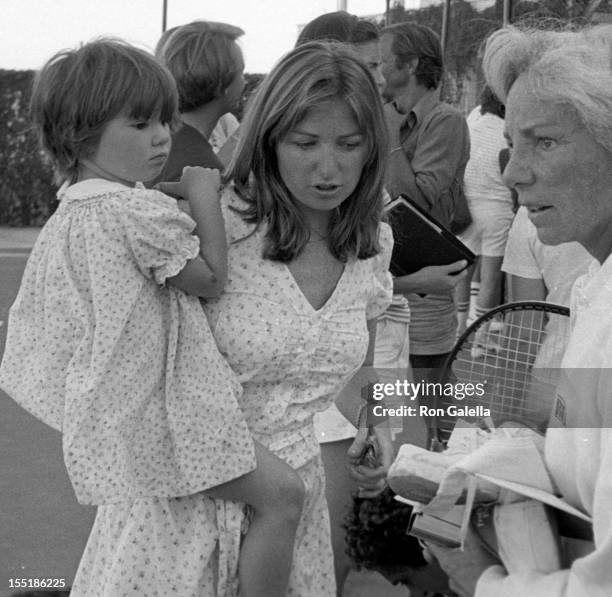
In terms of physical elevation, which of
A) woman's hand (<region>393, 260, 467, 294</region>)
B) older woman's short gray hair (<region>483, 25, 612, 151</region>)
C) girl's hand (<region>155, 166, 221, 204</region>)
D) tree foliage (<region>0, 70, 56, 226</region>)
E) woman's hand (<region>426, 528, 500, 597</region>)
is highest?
older woman's short gray hair (<region>483, 25, 612, 151</region>)

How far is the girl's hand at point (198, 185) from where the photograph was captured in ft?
7.09

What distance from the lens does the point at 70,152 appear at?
223cm

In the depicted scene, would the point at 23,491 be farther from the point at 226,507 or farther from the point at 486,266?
the point at 226,507

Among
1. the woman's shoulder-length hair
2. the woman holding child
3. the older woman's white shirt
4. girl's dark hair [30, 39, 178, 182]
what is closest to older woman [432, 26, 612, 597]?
the older woman's white shirt

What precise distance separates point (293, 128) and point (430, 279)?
3.94 feet

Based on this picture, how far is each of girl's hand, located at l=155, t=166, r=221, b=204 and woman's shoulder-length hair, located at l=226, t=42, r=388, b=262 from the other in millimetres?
71

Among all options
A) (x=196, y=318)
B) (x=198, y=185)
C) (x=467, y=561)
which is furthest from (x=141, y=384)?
(x=467, y=561)

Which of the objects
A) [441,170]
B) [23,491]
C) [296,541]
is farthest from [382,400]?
[23,491]

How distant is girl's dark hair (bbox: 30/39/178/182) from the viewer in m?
2.18

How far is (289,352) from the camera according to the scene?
212cm

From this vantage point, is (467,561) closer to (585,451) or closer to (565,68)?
(585,451)

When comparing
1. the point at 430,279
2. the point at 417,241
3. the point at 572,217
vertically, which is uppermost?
the point at 572,217

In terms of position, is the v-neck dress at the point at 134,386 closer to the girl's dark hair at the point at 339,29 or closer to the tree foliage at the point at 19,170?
the girl's dark hair at the point at 339,29

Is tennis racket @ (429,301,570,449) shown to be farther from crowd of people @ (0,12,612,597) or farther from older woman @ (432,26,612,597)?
older woman @ (432,26,612,597)
